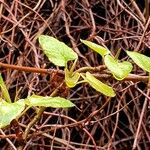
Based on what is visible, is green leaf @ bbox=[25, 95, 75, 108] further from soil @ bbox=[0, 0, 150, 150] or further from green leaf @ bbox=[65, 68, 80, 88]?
soil @ bbox=[0, 0, 150, 150]

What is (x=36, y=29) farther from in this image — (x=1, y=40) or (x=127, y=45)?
(x=127, y=45)

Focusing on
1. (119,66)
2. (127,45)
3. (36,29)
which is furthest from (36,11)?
(119,66)

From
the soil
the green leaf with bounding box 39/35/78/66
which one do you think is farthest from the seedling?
the soil

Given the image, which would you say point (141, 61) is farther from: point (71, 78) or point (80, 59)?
point (80, 59)

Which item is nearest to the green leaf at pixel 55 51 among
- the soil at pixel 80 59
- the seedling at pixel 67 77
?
the seedling at pixel 67 77

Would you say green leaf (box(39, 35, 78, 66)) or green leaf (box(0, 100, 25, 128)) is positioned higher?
green leaf (box(39, 35, 78, 66))

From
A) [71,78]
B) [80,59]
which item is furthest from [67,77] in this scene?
[80,59]
